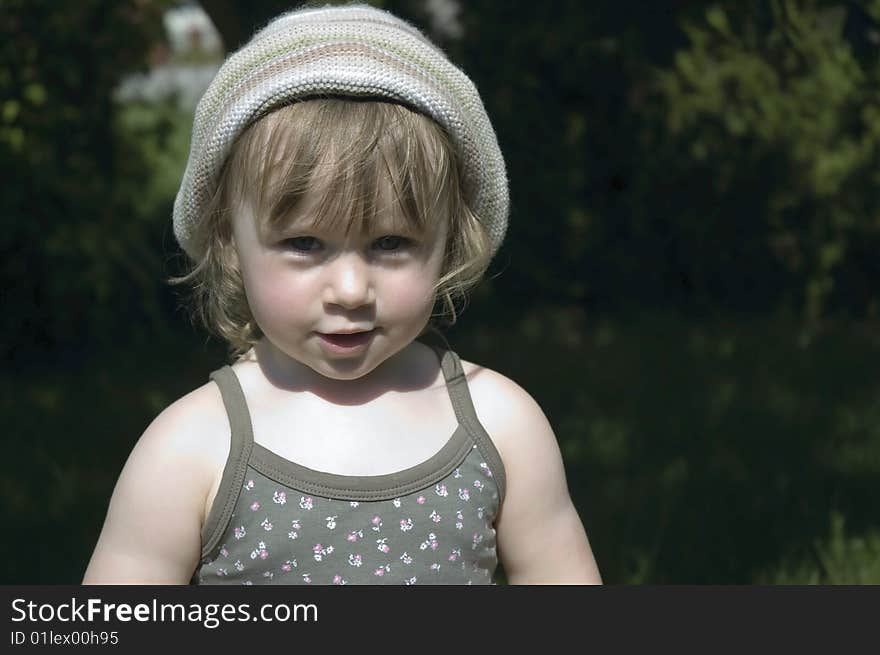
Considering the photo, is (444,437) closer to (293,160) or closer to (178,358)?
(293,160)

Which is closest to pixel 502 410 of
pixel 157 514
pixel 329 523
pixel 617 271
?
pixel 329 523

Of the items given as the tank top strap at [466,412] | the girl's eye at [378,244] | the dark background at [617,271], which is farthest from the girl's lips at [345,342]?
the dark background at [617,271]

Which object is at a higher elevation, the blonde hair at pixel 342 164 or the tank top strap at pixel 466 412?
the blonde hair at pixel 342 164

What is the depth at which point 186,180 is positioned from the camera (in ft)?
7.09

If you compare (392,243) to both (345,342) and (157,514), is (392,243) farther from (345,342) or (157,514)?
(157,514)

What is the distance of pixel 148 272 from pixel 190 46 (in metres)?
7.91

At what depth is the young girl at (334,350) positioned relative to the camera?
1982mm

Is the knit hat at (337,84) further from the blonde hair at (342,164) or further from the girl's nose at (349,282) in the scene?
the girl's nose at (349,282)

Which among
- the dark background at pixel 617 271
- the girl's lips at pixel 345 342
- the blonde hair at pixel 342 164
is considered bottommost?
the girl's lips at pixel 345 342

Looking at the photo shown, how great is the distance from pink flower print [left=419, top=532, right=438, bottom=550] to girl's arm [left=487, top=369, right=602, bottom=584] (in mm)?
184

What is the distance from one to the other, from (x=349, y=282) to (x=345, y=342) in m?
0.13

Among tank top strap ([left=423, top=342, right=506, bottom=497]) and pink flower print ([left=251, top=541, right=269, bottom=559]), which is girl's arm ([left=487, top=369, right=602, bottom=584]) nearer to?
tank top strap ([left=423, top=342, right=506, bottom=497])

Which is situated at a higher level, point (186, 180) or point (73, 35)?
point (73, 35)

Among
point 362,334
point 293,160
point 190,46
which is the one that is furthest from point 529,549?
point 190,46
